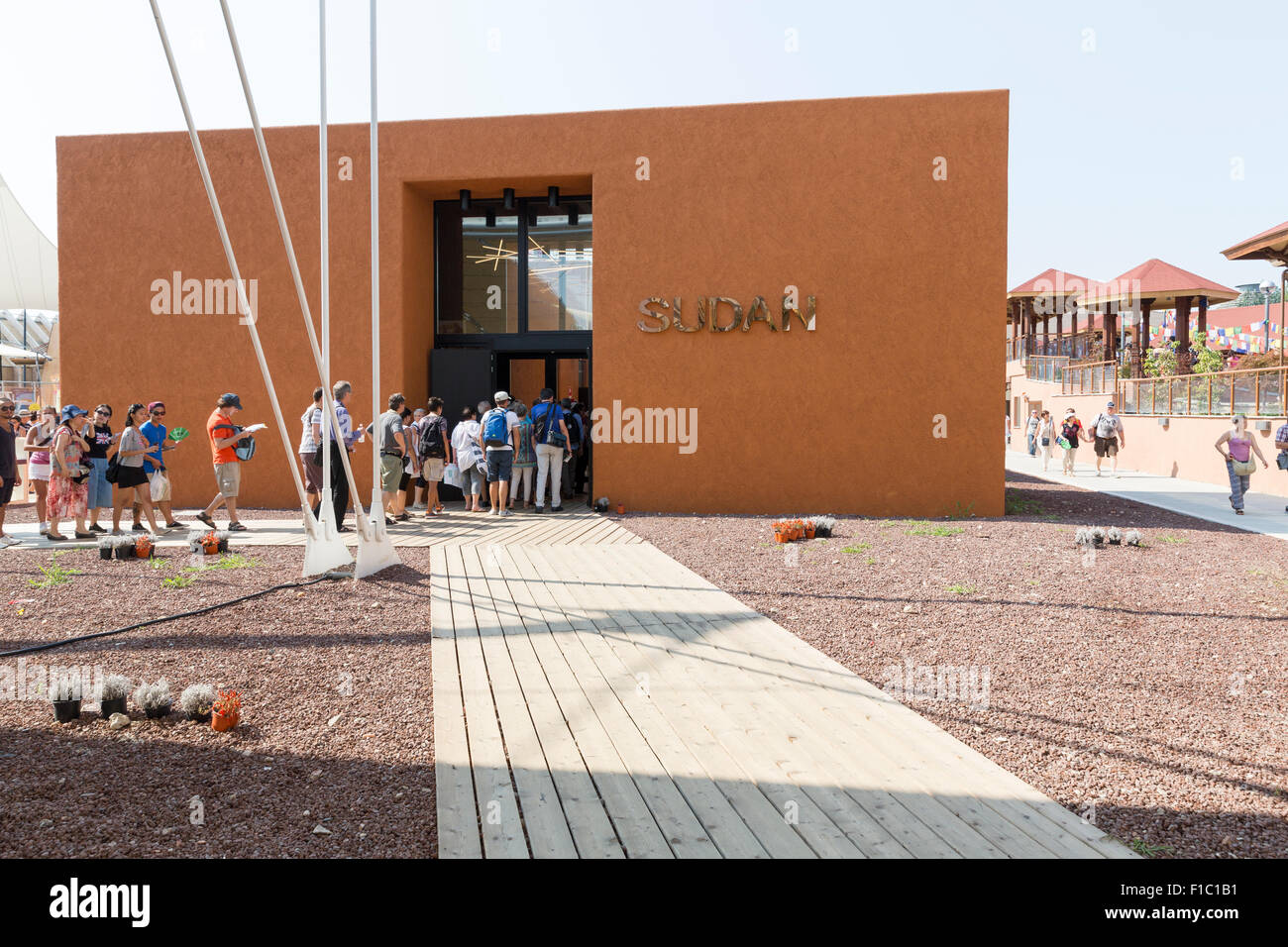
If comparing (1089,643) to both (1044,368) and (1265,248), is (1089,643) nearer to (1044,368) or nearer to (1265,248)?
(1265,248)

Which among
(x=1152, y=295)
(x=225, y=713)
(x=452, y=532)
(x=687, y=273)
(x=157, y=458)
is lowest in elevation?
(x=225, y=713)

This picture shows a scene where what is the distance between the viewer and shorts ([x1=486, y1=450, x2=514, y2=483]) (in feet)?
45.7

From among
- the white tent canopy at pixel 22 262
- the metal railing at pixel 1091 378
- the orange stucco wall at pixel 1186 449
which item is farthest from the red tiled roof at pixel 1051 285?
the white tent canopy at pixel 22 262

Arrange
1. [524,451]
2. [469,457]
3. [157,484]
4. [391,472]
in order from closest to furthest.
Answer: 1. [157,484]
2. [391,472]
3. [524,451]
4. [469,457]

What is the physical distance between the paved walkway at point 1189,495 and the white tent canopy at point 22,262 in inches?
2266

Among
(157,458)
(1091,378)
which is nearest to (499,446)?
(157,458)

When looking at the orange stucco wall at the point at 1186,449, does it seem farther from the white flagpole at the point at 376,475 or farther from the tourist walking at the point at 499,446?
the white flagpole at the point at 376,475

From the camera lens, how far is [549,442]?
48.2 ft

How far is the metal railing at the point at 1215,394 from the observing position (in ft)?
67.2

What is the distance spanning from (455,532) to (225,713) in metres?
7.68

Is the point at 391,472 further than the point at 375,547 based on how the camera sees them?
Yes
